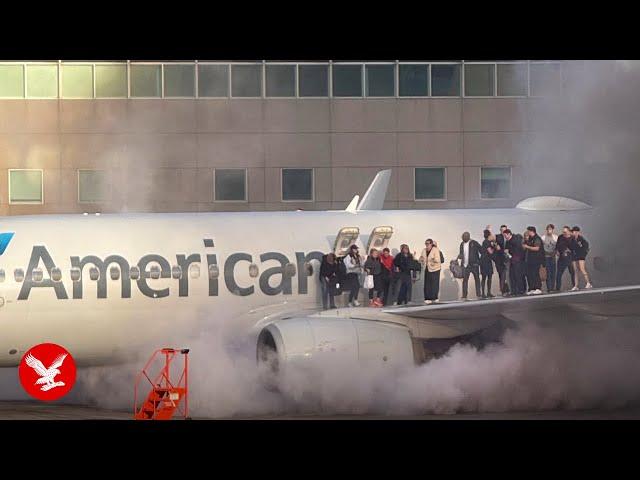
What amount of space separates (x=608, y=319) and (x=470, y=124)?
47.8 feet

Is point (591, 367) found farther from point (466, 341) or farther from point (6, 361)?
point (6, 361)

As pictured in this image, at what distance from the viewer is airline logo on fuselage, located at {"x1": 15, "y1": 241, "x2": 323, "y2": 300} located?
2255 cm

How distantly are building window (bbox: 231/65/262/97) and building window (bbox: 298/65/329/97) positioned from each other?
121 centimetres

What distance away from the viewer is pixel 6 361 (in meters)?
22.8

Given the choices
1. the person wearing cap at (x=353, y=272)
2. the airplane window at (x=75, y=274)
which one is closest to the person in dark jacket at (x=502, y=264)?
the person wearing cap at (x=353, y=272)

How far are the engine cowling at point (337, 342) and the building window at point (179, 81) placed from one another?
51.7 ft

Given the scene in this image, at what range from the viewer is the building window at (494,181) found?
1459 inches

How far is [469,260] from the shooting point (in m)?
23.6

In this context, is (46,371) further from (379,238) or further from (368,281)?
(379,238)

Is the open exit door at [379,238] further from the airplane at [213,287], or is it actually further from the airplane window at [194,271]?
the airplane window at [194,271]

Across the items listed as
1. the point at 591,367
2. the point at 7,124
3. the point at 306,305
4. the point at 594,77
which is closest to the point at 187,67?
the point at 7,124

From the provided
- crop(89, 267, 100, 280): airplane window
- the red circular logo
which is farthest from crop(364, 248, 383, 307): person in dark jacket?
the red circular logo

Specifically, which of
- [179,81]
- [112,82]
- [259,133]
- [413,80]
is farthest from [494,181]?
[112,82]

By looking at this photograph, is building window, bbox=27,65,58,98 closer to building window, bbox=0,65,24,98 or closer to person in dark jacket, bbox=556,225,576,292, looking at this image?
building window, bbox=0,65,24,98
